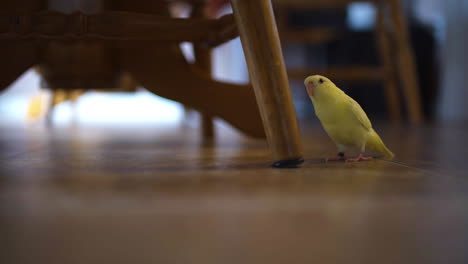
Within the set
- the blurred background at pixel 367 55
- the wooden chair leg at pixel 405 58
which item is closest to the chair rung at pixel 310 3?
the wooden chair leg at pixel 405 58

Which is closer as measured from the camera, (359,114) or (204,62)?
(359,114)

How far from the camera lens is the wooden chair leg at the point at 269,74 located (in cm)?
69

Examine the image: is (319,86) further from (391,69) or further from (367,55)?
(367,55)

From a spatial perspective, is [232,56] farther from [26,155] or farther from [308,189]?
[308,189]

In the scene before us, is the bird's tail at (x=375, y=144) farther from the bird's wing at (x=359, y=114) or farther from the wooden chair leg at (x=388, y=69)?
the wooden chair leg at (x=388, y=69)

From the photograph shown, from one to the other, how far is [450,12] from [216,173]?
309 centimetres

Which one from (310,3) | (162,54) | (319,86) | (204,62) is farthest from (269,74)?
(310,3)

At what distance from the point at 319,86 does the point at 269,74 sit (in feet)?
0.42

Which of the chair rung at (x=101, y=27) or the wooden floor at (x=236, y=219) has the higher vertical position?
the chair rung at (x=101, y=27)

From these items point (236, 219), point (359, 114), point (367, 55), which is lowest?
point (236, 219)

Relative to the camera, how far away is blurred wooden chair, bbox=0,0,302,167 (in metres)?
0.70

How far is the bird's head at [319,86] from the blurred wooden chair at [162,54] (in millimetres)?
93

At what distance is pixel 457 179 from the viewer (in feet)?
2.01

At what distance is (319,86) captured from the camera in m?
0.79
